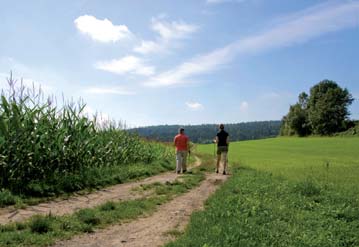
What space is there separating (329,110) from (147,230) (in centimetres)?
10254

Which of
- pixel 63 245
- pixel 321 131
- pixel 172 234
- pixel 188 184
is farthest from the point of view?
pixel 321 131

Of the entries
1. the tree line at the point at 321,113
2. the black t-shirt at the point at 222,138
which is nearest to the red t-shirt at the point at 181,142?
the black t-shirt at the point at 222,138

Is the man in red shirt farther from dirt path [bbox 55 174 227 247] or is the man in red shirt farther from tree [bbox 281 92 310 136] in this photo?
tree [bbox 281 92 310 136]

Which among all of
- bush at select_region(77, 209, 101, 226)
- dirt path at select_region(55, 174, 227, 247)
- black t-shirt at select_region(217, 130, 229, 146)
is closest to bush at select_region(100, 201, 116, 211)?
bush at select_region(77, 209, 101, 226)

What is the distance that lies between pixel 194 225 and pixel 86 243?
88.5 inches

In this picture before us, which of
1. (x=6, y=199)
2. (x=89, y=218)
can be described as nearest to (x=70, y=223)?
(x=89, y=218)

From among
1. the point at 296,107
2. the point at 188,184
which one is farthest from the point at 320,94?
the point at 188,184

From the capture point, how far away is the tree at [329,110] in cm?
10325

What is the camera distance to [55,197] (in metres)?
12.8

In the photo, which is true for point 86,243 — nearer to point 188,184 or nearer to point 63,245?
point 63,245

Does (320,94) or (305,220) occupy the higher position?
(320,94)

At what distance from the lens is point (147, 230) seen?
883 centimetres

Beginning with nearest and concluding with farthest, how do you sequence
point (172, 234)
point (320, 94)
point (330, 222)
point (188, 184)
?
point (172, 234), point (330, 222), point (188, 184), point (320, 94)

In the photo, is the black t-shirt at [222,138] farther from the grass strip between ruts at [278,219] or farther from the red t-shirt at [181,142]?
the grass strip between ruts at [278,219]
